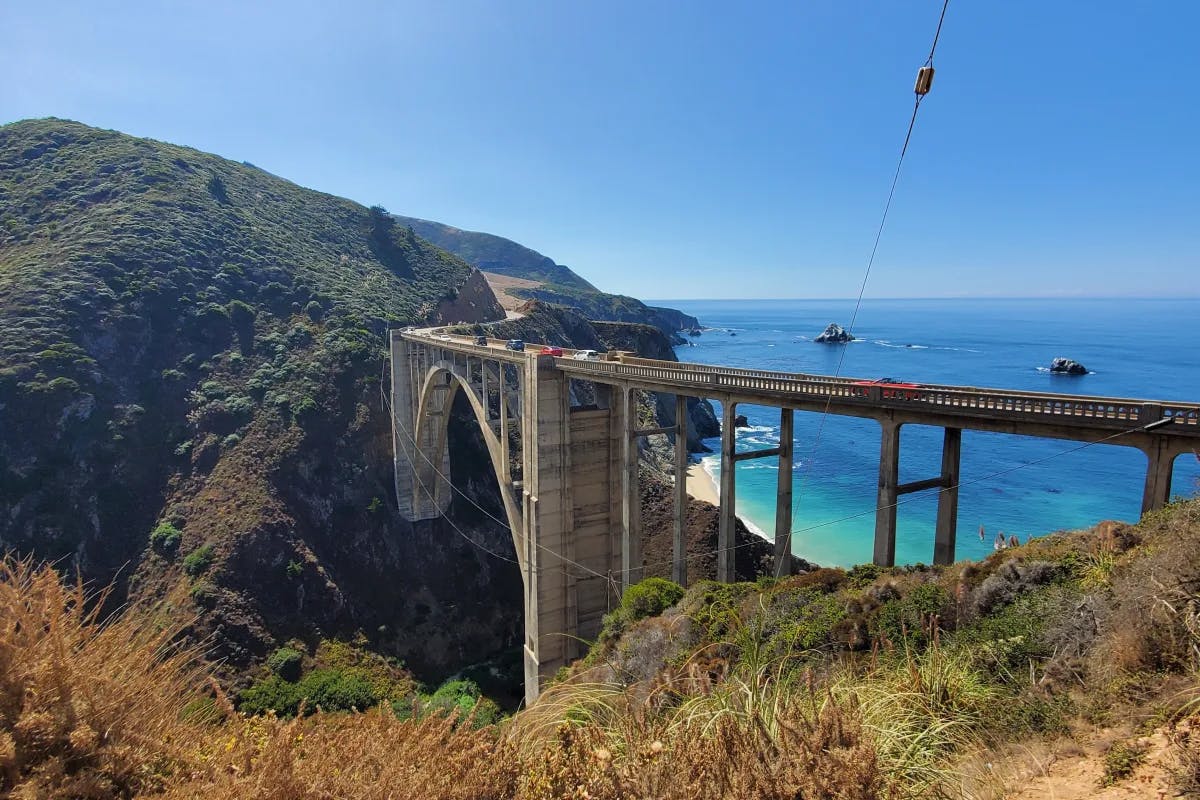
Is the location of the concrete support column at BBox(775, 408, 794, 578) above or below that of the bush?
above

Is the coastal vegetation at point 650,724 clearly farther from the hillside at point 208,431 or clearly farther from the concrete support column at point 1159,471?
the hillside at point 208,431

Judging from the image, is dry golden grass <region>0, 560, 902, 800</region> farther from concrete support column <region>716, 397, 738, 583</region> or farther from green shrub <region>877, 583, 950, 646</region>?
concrete support column <region>716, 397, 738, 583</region>

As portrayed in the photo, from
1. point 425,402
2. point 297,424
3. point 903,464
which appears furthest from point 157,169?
point 903,464

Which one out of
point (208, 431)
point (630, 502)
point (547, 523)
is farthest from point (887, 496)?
point (208, 431)

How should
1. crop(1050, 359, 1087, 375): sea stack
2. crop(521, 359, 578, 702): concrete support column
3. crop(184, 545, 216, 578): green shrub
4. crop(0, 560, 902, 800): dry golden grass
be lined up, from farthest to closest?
crop(1050, 359, 1087, 375): sea stack < crop(184, 545, 216, 578): green shrub < crop(521, 359, 578, 702): concrete support column < crop(0, 560, 902, 800): dry golden grass

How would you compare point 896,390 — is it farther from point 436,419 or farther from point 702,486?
point 702,486

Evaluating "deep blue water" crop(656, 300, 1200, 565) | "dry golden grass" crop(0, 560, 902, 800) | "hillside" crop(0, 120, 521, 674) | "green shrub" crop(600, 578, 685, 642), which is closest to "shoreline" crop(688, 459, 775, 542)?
"deep blue water" crop(656, 300, 1200, 565)

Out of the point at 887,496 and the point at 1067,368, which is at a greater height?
the point at 887,496
